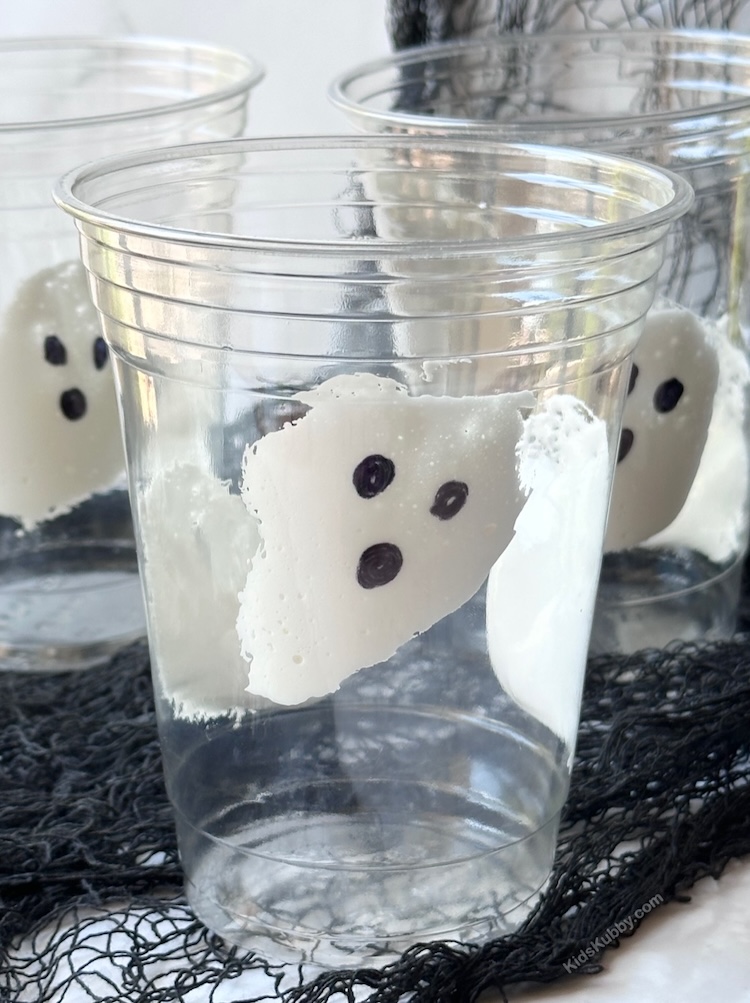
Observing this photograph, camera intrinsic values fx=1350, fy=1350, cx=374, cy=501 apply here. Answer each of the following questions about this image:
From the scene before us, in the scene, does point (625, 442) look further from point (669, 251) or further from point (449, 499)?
point (449, 499)

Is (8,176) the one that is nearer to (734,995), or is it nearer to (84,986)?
(84,986)

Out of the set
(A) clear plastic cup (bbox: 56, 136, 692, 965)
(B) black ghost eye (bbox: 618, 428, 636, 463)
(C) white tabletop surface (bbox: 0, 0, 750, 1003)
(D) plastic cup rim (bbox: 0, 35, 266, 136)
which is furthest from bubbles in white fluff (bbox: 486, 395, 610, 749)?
(C) white tabletop surface (bbox: 0, 0, 750, 1003)

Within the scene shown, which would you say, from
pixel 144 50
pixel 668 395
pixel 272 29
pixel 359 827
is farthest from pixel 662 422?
pixel 272 29

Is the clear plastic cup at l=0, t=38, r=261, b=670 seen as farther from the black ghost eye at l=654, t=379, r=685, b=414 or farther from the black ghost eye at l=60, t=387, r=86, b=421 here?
the black ghost eye at l=654, t=379, r=685, b=414

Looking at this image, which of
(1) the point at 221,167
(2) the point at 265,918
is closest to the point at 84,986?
(2) the point at 265,918

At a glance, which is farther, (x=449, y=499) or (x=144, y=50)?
(x=144, y=50)
